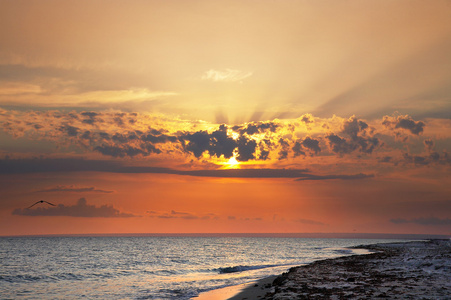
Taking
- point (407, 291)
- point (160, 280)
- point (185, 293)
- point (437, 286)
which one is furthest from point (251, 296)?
point (160, 280)

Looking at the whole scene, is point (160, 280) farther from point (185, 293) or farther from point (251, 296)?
point (251, 296)

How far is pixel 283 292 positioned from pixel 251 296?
426 cm

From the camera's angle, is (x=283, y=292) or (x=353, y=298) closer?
(x=353, y=298)

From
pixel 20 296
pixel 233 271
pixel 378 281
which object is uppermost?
pixel 378 281

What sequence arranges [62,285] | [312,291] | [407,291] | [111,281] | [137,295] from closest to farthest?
[407,291], [312,291], [137,295], [62,285], [111,281]

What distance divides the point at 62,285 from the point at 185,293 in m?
19.5

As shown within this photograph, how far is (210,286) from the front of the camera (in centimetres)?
4300

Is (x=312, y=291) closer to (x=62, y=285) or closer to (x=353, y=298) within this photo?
(x=353, y=298)

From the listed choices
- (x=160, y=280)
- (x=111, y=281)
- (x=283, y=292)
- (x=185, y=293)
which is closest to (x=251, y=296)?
(x=283, y=292)

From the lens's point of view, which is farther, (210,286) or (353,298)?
(210,286)

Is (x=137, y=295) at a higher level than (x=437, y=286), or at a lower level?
lower

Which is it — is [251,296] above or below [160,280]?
above

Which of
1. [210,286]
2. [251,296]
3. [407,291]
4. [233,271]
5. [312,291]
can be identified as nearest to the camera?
[407,291]

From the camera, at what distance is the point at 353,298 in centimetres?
2323
